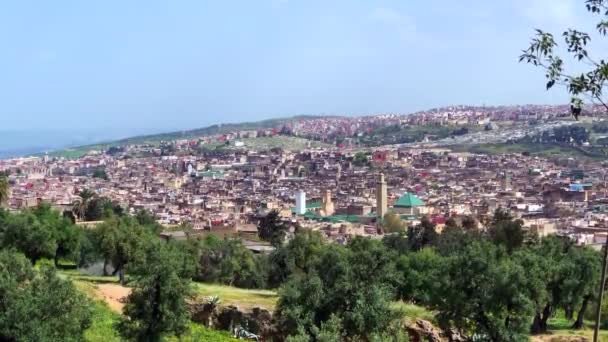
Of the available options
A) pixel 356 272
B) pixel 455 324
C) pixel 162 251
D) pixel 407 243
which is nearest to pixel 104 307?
pixel 162 251

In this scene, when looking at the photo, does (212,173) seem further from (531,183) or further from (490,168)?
(531,183)

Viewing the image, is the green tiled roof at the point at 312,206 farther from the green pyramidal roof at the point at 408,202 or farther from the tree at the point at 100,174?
the tree at the point at 100,174

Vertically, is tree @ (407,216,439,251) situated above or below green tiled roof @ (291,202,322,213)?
above

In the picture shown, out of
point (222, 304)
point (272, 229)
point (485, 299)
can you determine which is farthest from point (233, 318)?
point (272, 229)

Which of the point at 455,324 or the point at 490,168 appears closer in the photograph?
the point at 455,324

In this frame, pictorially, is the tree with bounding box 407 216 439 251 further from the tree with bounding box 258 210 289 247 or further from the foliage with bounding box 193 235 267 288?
the foliage with bounding box 193 235 267 288

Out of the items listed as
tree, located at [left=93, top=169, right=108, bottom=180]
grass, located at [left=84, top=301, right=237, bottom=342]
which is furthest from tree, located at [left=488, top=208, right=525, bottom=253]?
tree, located at [left=93, top=169, right=108, bottom=180]

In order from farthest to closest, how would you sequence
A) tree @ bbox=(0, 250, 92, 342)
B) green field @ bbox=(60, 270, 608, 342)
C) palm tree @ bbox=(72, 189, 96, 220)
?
1. palm tree @ bbox=(72, 189, 96, 220)
2. green field @ bbox=(60, 270, 608, 342)
3. tree @ bbox=(0, 250, 92, 342)
